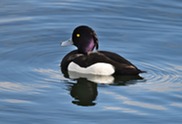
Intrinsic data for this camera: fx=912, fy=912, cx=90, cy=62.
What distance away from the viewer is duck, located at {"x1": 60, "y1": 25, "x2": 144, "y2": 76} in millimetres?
15891

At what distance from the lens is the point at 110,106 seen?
1413 cm

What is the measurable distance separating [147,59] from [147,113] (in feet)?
9.34

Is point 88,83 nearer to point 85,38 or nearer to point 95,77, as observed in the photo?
point 95,77

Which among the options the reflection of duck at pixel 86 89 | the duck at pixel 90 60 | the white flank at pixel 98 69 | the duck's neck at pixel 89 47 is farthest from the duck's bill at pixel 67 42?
the reflection of duck at pixel 86 89

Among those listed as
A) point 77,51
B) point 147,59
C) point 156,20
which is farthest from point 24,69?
point 156,20

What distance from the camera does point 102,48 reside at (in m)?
17.3

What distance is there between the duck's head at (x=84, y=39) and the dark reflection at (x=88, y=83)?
64 cm

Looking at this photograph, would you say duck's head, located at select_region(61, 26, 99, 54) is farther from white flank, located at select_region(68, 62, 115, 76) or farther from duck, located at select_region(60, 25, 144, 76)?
white flank, located at select_region(68, 62, 115, 76)

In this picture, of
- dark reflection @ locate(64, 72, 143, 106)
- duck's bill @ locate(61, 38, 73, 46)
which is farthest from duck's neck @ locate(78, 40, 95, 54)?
dark reflection @ locate(64, 72, 143, 106)

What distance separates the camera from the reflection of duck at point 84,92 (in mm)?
14664

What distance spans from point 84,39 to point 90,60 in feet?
2.10

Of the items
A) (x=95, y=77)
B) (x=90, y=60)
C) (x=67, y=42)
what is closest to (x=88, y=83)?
(x=95, y=77)

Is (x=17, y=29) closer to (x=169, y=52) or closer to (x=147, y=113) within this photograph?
(x=169, y=52)

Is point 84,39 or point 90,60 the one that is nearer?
point 90,60
